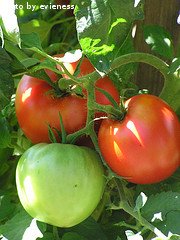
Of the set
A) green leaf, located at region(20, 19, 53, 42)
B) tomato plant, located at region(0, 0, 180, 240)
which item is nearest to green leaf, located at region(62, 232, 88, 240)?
tomato plant, located at region(0, 0, 180, 240)

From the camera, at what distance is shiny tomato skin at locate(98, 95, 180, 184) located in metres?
0.68

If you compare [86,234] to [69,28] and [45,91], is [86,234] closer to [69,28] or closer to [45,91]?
[45,91]

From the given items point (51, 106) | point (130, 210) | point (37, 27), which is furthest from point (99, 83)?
point (37, 27)

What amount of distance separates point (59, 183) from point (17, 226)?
0.11 m

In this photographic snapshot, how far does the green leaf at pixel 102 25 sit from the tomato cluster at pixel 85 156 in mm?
48

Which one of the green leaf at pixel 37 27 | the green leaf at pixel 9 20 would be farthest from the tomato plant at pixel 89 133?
the green leaf at pixel 37 27

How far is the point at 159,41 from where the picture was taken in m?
0.82

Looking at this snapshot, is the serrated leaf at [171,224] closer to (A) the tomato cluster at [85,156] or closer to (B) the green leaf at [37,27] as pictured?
(A) the tomato cluster at [85,156]

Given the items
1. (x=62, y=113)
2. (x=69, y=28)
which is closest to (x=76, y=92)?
(x=62, y=113)

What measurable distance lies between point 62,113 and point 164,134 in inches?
5.4

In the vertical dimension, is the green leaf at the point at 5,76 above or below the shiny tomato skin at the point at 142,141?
above

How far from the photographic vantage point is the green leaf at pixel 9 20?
23.4 inches

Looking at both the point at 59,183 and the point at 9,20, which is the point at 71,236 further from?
→ the point at 9,20

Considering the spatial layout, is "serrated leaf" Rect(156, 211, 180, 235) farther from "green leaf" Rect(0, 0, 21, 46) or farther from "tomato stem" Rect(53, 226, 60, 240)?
"green leaf" Rect(0, 0, 21, 46)
